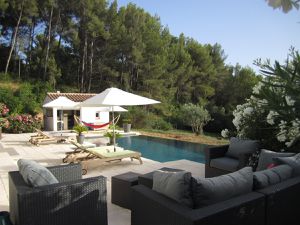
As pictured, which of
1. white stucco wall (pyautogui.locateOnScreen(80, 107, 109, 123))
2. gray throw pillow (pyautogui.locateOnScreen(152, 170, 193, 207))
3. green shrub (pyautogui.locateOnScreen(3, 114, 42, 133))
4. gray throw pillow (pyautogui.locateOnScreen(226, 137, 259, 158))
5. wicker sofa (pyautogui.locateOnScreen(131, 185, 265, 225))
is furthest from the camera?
white stucco wall (pyautogui.locateOnScreen(80, 107, 109, 123))

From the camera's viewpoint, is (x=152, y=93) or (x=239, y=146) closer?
(x=239, y=146)

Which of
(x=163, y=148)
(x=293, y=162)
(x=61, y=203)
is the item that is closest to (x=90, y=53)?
(x=163, y=148)

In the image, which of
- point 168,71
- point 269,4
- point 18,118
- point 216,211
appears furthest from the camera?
point 168,71

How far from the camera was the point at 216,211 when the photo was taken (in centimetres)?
214

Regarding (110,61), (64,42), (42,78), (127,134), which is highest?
(64,42)

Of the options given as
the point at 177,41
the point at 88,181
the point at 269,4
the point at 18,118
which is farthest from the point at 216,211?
the point at 177,41

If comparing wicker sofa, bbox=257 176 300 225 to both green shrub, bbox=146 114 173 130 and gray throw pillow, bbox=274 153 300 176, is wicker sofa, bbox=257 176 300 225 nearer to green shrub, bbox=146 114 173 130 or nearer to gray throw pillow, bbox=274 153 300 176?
gray throw pillow, bbox=274 153 300 176

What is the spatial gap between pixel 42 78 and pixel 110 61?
17.8 feet

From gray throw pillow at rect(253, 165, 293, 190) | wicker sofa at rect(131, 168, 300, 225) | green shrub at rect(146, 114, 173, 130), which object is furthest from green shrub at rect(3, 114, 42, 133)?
gray throw pillow at rect(253, 165, 293, 190)

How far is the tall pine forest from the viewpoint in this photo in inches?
803

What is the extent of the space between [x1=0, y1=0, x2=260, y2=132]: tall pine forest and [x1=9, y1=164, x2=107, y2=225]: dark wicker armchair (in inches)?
623

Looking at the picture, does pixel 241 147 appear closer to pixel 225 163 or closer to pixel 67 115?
pixel 225 163

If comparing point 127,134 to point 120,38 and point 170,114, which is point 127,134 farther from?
point 120,38

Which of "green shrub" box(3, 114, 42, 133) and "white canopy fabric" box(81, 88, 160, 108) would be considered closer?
"white canopy fabric" box(81, 88, 160, 108)
